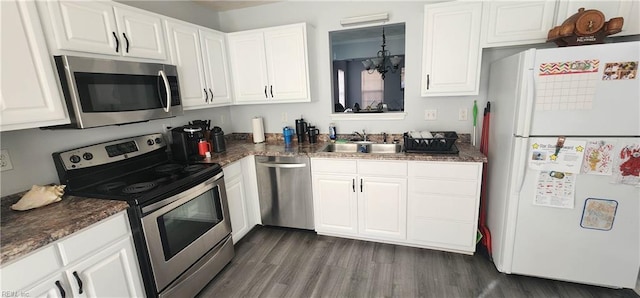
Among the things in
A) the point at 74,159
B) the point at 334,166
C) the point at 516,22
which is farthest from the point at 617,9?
the point at 74,159

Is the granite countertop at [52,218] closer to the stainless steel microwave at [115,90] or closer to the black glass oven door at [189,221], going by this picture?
the black glass oven door at [189,221]

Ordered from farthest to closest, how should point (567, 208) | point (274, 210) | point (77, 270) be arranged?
point (274, 210), point (567, 208), point (77, 270)

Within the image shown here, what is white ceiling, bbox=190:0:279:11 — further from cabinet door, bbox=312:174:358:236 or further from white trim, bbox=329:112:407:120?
cabinet door, bbox=312:174:358:236

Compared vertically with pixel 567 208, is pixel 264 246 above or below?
below

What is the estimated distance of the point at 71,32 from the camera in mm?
1507

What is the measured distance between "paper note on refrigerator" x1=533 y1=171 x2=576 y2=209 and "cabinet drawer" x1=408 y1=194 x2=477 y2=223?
437mm

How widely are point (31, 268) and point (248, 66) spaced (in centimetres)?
219

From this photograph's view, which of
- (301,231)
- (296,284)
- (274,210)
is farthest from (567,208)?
(274,210)

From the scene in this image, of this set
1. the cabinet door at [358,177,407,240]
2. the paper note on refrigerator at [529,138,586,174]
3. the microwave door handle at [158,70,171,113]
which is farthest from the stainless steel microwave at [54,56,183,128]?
the paper note on refrigerator at [529,138,586,174]

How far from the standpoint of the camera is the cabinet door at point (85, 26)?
146cm

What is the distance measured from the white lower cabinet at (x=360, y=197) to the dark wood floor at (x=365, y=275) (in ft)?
0.55

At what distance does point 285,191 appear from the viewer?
104 inches

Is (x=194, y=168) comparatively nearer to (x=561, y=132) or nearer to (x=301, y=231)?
(x=301, y=231)

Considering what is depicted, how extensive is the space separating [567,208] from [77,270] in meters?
2.84
